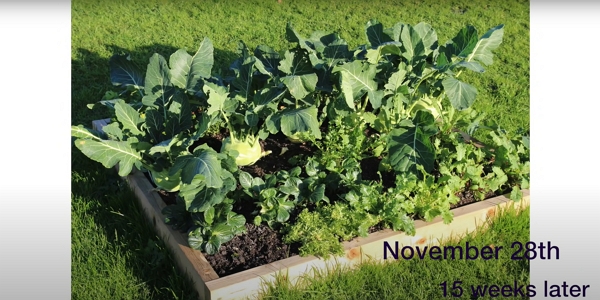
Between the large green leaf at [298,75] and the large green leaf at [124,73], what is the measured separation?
1002 mm

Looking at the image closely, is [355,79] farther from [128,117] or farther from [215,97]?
[128,117]

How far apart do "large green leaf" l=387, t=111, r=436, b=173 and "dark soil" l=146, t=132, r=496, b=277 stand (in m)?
0.26

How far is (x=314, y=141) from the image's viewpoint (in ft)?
12.8

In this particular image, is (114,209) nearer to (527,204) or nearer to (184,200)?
(184,200)

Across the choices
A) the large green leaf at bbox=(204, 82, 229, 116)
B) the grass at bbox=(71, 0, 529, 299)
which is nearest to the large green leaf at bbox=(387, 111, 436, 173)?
the grass at bbox=(71, 0, 529, 299)

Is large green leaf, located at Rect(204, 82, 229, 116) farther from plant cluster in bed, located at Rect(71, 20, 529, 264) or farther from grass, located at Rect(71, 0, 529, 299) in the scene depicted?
grass, located at Rect(71, 0, 529, 299)

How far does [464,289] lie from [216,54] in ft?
12.6

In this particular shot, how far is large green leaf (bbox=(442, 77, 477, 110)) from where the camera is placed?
12.3 feet

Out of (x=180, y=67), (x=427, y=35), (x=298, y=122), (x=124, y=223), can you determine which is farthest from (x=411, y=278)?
A: (x=180, y=67)

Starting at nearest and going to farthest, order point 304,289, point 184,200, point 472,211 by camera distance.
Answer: point 304,289
point 184,200
point 472,211

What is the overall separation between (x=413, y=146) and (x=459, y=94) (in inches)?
17.8

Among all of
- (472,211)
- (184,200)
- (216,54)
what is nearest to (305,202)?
(184,200)

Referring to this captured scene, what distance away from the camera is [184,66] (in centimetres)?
401

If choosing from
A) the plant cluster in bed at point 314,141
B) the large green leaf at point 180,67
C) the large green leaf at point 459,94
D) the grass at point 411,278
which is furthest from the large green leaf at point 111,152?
the large green leaf at point 459,94
